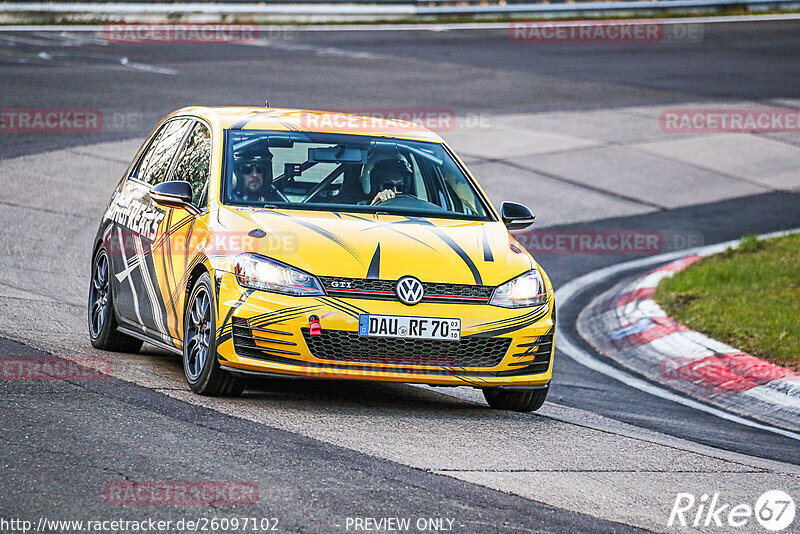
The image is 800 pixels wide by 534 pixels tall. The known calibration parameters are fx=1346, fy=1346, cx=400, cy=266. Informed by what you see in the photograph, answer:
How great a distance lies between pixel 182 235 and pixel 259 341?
1.11m

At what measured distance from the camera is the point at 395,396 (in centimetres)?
808

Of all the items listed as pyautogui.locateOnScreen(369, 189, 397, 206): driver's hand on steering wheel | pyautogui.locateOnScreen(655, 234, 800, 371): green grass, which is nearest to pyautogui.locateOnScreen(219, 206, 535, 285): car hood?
pyautogui.locateOnScreen(369, 189, 397, 206): driver's hand on steering wheel

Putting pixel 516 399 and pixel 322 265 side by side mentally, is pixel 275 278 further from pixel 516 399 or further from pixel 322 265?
pixel 516 399

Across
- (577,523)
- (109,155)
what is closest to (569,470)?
(577,523)

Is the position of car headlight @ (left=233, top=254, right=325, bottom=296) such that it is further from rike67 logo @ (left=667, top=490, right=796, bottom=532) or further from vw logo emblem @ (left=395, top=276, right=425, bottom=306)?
rike67 logo @ (left=667, top=490, right=796, bottom=532)

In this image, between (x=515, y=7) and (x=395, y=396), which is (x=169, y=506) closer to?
(x=395, y=396)

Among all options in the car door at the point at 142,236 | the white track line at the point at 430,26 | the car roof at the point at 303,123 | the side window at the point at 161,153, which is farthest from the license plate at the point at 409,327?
the white track line at the point at 430,26

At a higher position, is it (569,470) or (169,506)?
(169,506)

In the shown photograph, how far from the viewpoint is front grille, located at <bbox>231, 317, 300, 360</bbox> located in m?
7.02

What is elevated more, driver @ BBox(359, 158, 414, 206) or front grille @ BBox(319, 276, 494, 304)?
driver @ BBox(359, 158, 414, 206)

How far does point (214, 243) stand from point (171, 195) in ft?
1.81

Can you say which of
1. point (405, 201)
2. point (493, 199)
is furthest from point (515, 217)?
point (493, 199)

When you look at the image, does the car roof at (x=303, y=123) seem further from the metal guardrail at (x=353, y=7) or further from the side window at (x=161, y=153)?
the metal guardrail at (x=353, y=7)

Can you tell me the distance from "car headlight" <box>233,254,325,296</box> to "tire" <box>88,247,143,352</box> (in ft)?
6.41
